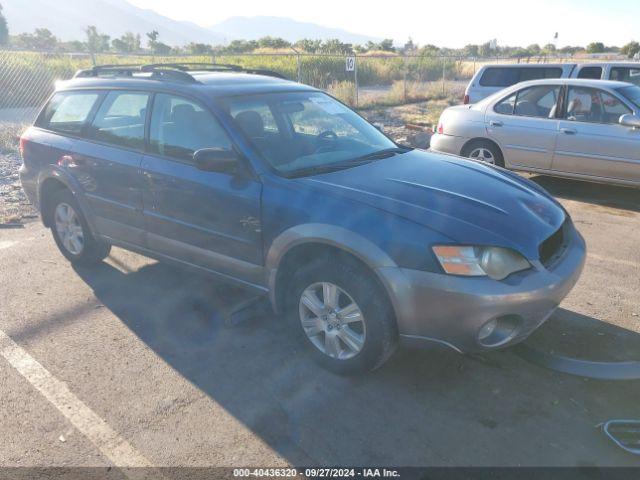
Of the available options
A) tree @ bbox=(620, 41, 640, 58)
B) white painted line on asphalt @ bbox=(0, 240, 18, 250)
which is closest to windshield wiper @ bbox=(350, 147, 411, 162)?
white painted line on asphalt @ bbox=(0, 240, 18, 250)

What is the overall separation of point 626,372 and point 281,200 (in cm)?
235

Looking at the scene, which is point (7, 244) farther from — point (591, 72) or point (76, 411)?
point (591, 72)

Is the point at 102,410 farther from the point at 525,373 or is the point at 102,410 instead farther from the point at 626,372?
the point at 626,372

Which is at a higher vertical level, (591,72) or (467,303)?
(591,72)

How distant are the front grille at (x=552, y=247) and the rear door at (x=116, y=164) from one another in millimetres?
2901

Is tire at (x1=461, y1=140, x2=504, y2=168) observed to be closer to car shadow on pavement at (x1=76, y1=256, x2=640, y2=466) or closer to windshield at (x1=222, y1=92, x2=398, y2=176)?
windshield at (x1=222, y1=92, x2=398, y2=176)

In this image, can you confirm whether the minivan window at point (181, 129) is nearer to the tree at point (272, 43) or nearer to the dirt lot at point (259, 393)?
the dirt lot at point (259, 393)

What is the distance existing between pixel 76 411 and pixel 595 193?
7138 mm

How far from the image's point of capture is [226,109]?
3.72 m

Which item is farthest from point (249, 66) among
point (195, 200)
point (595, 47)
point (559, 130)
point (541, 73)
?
point (595, 47)

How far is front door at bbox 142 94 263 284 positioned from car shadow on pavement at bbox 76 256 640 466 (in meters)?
0.57

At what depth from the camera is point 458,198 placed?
3234 mm

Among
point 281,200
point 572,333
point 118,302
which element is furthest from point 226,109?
point 572,333

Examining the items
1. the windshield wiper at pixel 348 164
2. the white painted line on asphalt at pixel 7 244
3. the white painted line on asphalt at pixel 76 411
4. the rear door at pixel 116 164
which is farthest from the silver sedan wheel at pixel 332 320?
the white painted line on asphalt at pixel 7 244
